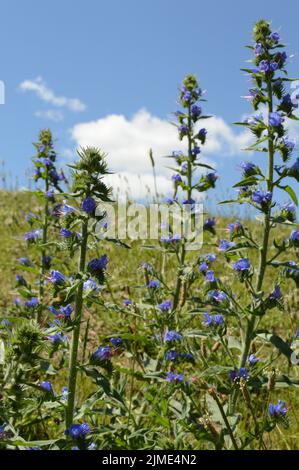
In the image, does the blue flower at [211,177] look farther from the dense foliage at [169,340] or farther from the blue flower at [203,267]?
the blue flower at [203,267]

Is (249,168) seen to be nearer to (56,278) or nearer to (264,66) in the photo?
(264,66)

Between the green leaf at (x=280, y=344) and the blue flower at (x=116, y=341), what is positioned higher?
the green leaf at (x=280, y=344)

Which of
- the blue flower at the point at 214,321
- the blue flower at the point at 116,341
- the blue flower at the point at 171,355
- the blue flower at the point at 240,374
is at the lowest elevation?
the blue flower at the point at 171,355

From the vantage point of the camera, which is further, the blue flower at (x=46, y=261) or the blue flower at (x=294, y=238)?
the blue flower at (x=46, y=261)

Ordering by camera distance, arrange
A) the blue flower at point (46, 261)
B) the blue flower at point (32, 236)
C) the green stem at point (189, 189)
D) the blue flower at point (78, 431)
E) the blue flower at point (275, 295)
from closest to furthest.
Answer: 1. the blue flower at point (78, 431)
2. the blue flower at point (275, 295)
3. the green stem at point (189, 189)
4. the blue flower at point (46, 261)
5. the blue flower at point (32, 236)

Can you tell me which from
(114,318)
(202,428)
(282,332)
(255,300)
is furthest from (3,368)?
(282,332)

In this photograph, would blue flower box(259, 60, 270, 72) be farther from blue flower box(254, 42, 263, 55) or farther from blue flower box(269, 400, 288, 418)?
blue flower box(269, 400, 288, 418)

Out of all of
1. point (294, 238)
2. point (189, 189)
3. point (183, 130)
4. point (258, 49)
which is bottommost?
point (294, 238)

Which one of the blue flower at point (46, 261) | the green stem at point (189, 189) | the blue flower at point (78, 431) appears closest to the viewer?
the blue flower at point (78, 431)

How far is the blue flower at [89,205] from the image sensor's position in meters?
2.89

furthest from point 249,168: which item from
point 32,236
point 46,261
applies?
point 32,236

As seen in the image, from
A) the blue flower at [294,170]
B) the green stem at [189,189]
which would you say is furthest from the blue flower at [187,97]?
the blue flower at [294,170]

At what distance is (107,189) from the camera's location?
2.98 metres

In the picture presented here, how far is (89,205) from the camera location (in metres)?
2.89
